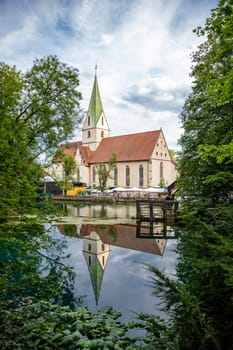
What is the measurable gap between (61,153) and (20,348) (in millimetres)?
7839

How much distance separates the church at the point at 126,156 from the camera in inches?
1917

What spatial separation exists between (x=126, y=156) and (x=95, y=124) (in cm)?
1340

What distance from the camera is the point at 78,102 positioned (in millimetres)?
10508

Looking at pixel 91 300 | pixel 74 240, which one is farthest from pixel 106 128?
pixel 91 300

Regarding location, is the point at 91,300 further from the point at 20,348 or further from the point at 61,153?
the point at 61,153

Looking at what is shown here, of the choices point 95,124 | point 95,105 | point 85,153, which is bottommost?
point 85,153

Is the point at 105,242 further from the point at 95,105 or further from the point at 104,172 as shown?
the point at 95,105

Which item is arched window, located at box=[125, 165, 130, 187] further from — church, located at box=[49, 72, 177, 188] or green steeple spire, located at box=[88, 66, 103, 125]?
green steeple spire, located at box=[88, 66, 103, 125]

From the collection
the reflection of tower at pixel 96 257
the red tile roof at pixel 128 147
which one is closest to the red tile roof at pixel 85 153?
the red tile roof at pixel 128 147

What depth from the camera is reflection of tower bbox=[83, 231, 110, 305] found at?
7723 mm

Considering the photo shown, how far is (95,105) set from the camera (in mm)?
60750

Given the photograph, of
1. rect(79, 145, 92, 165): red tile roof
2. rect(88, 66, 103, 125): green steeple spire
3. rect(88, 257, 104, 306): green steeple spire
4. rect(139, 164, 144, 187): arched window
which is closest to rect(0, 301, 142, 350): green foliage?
rect(88, 257, 104, 306): green steeple spire

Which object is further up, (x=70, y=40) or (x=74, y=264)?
(x=70, y=40)

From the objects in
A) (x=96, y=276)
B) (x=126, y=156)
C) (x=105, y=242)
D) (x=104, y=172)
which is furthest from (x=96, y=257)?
(x=126, y=156)
